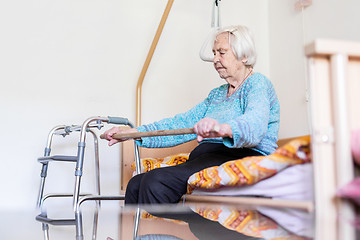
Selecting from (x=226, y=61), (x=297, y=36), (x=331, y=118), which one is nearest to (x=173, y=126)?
(x=226, y=61)

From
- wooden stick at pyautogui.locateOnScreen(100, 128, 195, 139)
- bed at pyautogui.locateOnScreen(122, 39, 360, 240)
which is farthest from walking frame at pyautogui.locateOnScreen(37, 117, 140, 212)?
bed at pyautogui.locateOnScreen(122, 39, 360, 240)

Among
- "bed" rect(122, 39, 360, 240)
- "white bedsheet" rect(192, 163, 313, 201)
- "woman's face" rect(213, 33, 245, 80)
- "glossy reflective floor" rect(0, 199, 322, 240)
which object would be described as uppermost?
"woman's face" rect(213, 33, 245, 80)

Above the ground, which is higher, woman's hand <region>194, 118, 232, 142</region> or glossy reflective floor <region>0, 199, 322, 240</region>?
woman's hand <region>194, 118, 232, 142</region>

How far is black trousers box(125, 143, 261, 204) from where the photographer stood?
1494mm

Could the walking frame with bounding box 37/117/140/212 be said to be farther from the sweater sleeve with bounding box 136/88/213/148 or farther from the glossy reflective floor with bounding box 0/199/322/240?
the glossy reflective floor with bounding box 0/199/322/240

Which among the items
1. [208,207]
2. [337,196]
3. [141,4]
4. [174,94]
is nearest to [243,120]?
[208,207]

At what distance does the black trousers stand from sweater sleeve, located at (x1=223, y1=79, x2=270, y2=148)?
17cm

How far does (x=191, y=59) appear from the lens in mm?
2834

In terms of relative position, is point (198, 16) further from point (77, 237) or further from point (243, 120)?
point (77, 237)

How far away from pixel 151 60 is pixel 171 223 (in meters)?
1.78

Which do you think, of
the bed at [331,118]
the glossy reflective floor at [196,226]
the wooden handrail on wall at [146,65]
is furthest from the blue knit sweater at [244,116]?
the wooden handrail on wall at [146,65]

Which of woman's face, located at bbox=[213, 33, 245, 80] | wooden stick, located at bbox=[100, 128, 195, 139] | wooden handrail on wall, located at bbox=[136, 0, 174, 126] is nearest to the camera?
wooden stick, located at bbox=[100, 128, 195, 139]

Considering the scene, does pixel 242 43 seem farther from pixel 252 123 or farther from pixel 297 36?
pixel 297 36

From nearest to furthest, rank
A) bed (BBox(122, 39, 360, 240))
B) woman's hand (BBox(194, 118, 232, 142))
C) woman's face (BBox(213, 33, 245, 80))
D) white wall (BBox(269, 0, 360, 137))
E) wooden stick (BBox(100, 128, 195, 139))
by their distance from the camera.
Result: bed (BBox(122, 39, 360, 240)) < woman's hand (BBox(194, 118, 232, 142)) < wooden stick (BBox(100, 128, 195, 139)) < woman's face (BBox(213, 33, 245, 80)) < white wall (BBox(269, 0, 360, 137))
